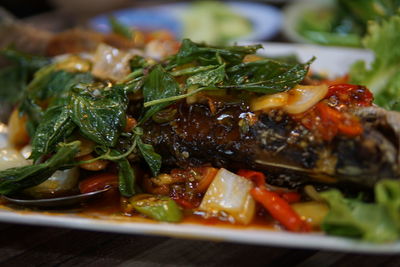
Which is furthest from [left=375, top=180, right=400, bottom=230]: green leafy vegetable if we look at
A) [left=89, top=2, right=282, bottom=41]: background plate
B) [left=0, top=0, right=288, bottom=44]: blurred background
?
[left=89, top=2, right=282, bottom=41]: background plate

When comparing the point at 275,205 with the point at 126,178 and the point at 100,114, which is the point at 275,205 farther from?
the point at 100,114

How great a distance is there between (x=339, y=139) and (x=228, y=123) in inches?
31.3

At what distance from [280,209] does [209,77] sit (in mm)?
1116

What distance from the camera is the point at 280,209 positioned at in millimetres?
2742

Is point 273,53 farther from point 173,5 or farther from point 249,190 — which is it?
point 173,5

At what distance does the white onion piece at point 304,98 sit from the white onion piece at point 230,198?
0.62 meters

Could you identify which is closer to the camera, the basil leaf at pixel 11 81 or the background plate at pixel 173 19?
the basil leaf at pixel 11 81

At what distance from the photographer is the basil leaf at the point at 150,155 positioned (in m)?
3.12

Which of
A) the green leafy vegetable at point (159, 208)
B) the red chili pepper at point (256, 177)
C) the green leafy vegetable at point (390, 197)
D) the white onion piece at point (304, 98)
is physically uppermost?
the white onion piece at point (304, 98)

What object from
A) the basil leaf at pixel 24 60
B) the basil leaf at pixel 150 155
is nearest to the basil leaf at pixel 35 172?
the basil leaf at pixel 150 155

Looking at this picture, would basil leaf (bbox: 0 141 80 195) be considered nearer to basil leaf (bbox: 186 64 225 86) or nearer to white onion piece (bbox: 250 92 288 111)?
basil leaf (bbox: 186 64 225 86)

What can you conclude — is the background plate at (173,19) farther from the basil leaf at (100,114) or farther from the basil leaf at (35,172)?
the basil leaf at (35,172)

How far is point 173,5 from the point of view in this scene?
850 centimetres

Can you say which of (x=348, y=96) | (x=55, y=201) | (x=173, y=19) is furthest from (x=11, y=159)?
(x=173, y=19)
